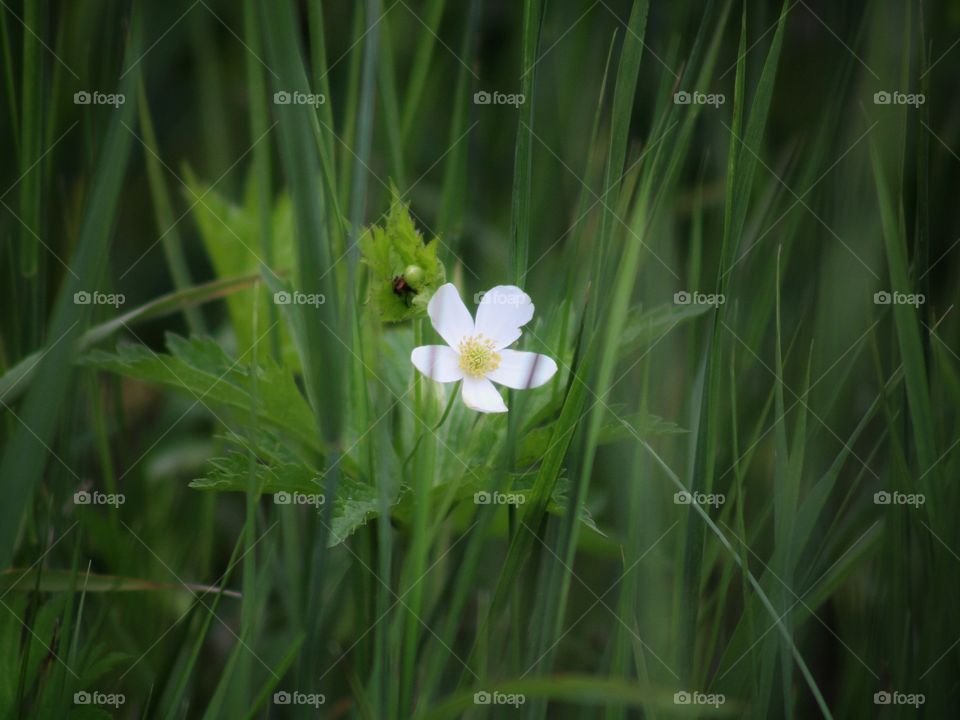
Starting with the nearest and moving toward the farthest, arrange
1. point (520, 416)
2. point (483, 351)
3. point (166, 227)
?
point (520, 416) < point (483, 351) < point (166, 227)

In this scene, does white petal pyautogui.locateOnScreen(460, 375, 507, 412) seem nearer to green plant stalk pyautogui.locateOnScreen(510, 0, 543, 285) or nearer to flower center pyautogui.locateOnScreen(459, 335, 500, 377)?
flower center pyautogui.locateOnScreen(459, 335, 500, 377)

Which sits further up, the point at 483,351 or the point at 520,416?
the point at 483,351

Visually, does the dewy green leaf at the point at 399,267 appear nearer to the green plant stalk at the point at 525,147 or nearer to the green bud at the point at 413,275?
the green bud at the point at 413,275

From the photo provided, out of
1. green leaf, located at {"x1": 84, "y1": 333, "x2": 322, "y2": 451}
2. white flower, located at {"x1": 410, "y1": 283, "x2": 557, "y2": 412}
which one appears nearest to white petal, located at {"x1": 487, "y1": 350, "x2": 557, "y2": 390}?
white flower, located at {"x1": 410, "y1": 283, "x2": 557, "y2": 412}

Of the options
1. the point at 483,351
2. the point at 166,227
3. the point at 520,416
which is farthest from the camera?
the point at 166,227

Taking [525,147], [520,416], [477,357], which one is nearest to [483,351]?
[477,357]

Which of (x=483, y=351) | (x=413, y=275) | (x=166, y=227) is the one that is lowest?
(x=483, y=351)

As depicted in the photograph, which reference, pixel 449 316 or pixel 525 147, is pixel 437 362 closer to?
pixel 449 316
